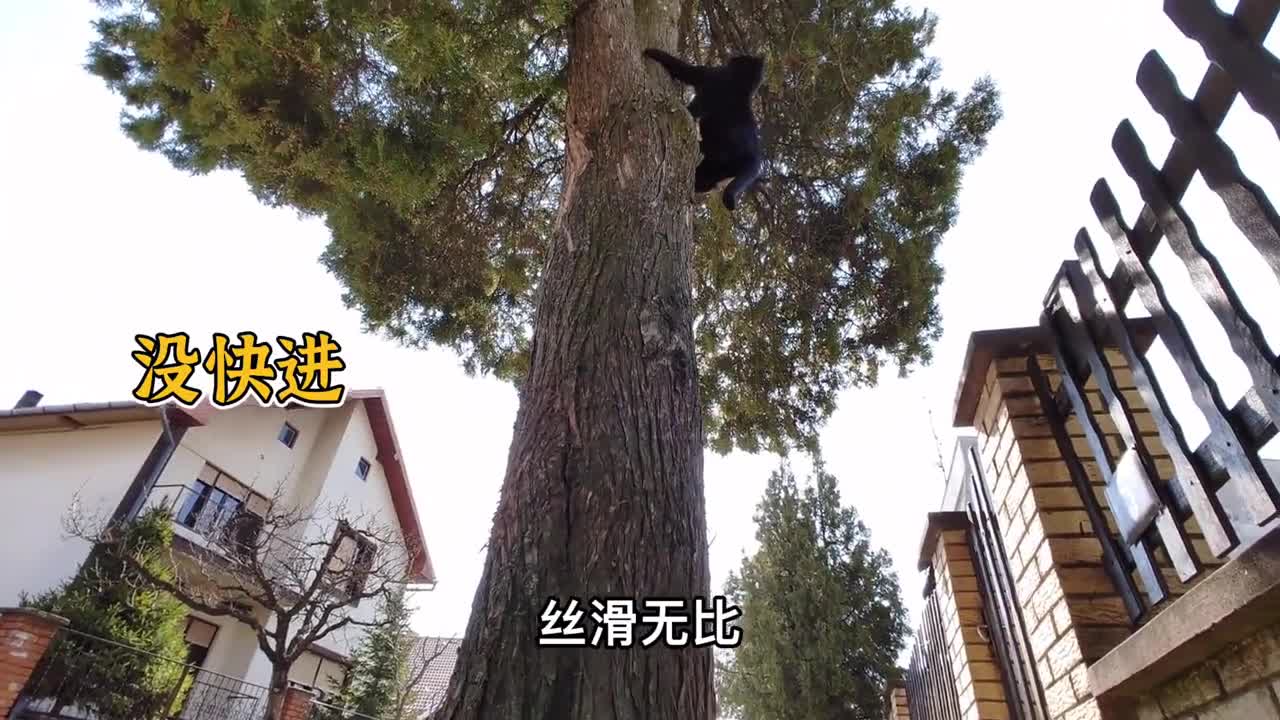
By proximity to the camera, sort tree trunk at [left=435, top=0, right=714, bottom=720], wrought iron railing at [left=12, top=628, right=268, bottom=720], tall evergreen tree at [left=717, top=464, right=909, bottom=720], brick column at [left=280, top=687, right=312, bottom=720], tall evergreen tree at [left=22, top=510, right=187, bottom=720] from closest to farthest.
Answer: tree trunk at [left=435, top=0, right=714, bottom=720] → wrought iron railing at [left=12, top=628, right=268, bottom=720] → tall evergreen tree at [left=22, top=510, right=187, bottom=720] → brick column at [left=280, top=687, right=312, bottom=720] → tall evergreen tree at [left=717, top=464, right=909, bottom=720]

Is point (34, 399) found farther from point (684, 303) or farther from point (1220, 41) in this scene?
point (1220, 41)

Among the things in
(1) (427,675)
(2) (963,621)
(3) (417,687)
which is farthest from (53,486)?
(2) (963,621)

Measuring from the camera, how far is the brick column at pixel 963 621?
2.52 metres

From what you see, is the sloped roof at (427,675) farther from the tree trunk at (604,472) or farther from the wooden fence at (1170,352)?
the wooden fence at (1170,352)

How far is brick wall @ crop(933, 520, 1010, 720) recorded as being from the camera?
2512mm

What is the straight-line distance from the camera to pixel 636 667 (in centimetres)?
91

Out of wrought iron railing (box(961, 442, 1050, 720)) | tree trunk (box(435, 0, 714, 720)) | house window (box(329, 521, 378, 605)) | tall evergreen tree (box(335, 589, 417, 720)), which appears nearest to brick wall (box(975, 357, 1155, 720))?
wrought iron railing (box(961, 442, 1050, 720))

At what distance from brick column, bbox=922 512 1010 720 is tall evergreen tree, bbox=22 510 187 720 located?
27.8 ft

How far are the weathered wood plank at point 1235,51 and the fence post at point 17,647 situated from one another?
8.79m

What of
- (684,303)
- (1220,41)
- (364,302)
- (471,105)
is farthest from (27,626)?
(1220,41)

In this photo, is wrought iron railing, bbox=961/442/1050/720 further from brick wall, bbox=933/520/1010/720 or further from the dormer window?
the dormer window

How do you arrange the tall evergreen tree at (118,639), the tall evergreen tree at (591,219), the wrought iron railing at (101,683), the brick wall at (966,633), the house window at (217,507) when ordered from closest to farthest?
the tall evergreen tree at (591,219) < the brick wall at (966,633) < the wrought iron railing at (101,683) < the tall evergreen tree at (118,639) < the house window at (217,507)

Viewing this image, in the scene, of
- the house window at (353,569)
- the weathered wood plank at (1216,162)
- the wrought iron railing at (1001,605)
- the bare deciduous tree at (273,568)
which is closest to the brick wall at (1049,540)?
the wrought iron railing at (1001,605)

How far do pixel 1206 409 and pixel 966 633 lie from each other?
1.82 m
